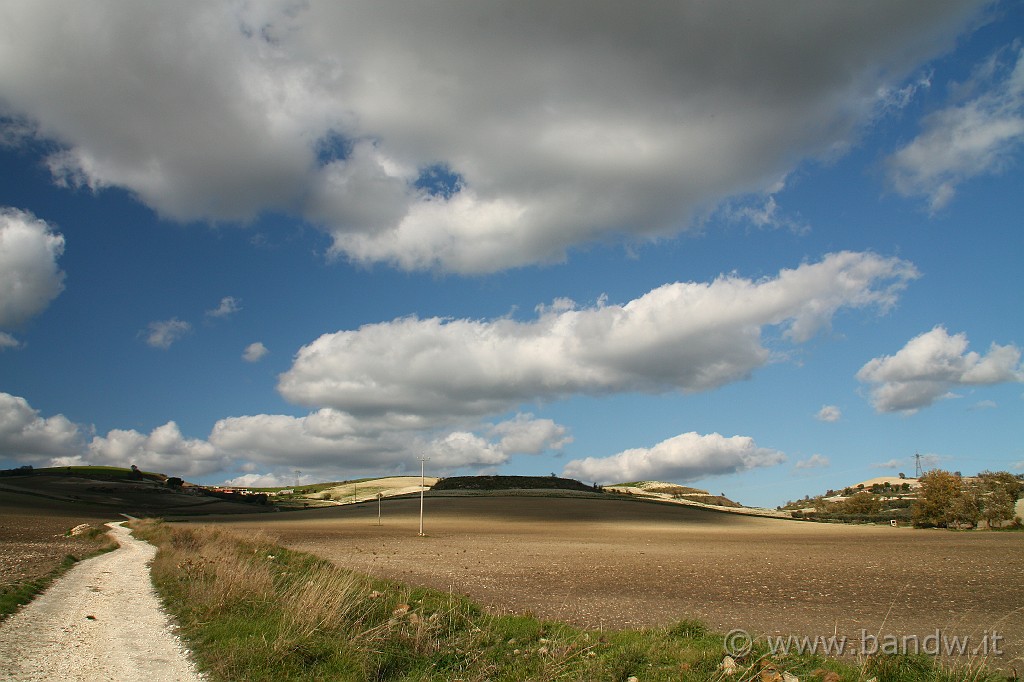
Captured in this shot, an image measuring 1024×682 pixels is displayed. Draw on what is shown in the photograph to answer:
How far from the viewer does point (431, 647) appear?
12.0 m

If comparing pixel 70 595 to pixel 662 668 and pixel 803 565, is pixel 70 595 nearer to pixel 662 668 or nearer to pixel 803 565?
pixel 662 668

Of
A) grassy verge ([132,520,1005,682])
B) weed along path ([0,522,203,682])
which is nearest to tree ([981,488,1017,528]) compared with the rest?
grassy verge ([132,520,1005,682])

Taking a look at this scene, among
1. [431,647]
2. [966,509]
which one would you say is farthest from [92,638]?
[966,509]

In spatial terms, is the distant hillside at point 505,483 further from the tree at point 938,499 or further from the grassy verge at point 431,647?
the grassy verge at point 431,647

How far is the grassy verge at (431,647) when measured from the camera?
10.4m

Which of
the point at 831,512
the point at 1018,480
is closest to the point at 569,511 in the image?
the point at 831,512

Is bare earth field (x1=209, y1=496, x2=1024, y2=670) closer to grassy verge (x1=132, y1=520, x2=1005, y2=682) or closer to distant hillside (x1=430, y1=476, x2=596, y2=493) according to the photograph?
grassy verge (x1=132, y1=520, x2=1005, y2=682)

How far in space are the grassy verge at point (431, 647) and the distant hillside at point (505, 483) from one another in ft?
502

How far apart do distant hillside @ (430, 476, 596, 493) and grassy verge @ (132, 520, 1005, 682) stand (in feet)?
502

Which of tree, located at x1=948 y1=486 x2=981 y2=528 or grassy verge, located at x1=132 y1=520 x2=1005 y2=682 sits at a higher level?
grassy verge, located at x1=132 y1=520 x2=1005 y2=682

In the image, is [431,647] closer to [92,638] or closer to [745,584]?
[92,638]

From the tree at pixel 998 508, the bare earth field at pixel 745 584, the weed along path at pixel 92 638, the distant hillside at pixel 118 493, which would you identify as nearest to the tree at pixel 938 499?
the tree at pixel 998 508

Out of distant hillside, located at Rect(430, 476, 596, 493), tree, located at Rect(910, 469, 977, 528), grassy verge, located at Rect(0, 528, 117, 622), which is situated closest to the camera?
grassy verge, located at Rect(0, 528, 117, 622)

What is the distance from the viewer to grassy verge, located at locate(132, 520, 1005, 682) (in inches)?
411
